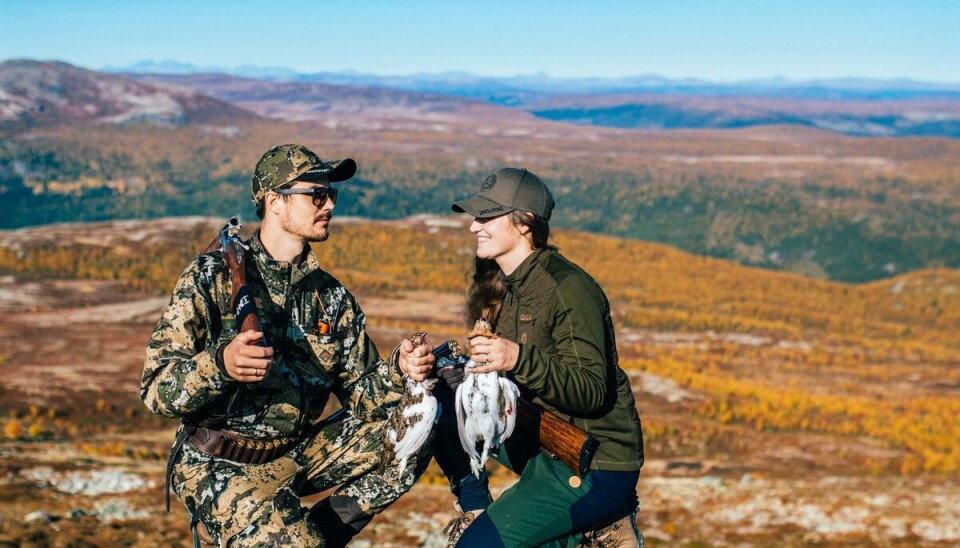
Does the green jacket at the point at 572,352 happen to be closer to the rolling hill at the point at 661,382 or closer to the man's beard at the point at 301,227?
the man's beard at the point at 301,227

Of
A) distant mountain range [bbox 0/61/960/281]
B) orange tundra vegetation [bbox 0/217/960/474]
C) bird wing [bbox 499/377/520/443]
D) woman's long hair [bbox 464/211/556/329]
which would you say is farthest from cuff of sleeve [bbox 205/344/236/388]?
distant mountain range [bbox 0/61/960/281]

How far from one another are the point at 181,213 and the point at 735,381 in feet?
311

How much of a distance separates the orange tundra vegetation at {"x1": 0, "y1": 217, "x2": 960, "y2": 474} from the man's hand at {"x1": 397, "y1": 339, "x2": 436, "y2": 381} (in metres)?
13.7

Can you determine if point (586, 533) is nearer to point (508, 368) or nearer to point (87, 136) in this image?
point (508, 368)

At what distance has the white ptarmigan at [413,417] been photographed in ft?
16.5

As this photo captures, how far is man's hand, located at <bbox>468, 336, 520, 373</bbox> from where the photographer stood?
4602mm

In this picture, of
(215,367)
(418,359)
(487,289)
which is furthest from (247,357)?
(487,289)

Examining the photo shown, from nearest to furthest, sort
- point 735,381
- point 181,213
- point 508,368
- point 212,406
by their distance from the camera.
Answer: point 508,368
point 212,406
point 735,381
point 181,213

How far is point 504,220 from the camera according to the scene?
5449 millimetres

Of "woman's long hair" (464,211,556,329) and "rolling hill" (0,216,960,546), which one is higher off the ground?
"woman's long hair" (464,211,556,329)

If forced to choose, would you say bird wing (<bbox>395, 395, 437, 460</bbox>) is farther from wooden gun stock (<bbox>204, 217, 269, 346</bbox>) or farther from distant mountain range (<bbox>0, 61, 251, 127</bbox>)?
distant mountain range (<bbox>0, 61, 251, 127</bbox>)

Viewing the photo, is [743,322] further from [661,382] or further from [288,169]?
[288,169]

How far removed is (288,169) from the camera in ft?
18.1

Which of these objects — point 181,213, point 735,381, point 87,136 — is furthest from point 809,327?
point 87,136
